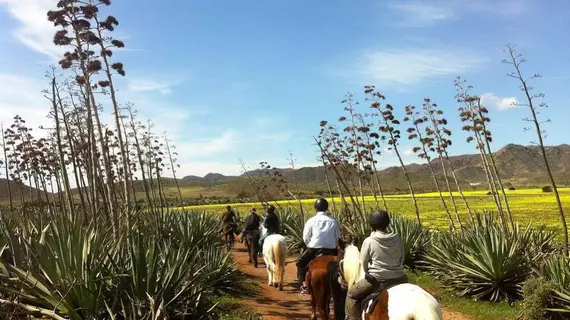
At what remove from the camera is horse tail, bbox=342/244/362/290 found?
5.72 m

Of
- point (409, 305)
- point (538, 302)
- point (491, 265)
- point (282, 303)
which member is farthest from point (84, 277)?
point (491, 265)

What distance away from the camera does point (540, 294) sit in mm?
7691

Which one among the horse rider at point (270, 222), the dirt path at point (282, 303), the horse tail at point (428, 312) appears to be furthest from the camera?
the horse rider at point (270, 222)

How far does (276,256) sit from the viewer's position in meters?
10.7

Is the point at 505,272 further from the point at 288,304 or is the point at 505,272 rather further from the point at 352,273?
the point at 352,273

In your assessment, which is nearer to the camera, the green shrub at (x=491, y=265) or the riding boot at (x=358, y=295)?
the riding boot at (x=358, y=295)

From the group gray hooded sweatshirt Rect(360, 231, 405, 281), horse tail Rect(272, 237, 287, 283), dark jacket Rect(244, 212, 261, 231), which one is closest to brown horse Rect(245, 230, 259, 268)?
dark jacket Rect(244, 212, 261, 231)

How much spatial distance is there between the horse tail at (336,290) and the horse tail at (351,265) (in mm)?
1013

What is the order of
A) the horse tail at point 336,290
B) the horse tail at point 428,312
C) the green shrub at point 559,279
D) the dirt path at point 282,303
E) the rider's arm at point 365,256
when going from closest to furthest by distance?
the horse tail at point 428,312
the rider's arm at point 365,256
the horse tail at point 336,290
the green shrub at point 559,279
the dirt path at point 282,303

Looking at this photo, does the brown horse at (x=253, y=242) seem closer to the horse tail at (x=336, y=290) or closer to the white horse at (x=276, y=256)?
the white horse at (x=276, y=256)

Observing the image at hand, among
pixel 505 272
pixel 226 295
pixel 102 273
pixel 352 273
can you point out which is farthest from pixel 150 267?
pixel 505 272

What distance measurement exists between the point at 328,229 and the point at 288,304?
9.25 ft

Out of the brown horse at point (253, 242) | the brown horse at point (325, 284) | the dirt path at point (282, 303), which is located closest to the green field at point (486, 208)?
the brown horse at point (253, 242)

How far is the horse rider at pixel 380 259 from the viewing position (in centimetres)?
508
